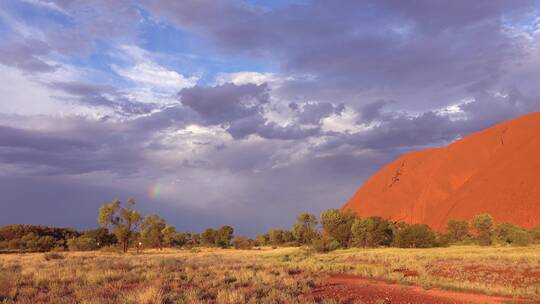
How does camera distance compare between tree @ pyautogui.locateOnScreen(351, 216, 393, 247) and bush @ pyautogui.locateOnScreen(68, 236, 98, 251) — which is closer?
tree @ pyautogui.locateOnScreen(351, 216, 393, 247)

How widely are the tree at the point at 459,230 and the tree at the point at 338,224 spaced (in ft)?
50.7

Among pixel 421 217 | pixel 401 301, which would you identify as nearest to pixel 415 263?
pixel 401 301

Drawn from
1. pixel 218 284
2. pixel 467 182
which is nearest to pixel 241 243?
pixel 467 182

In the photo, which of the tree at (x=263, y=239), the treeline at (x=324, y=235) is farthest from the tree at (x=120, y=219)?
the tree at (x=263, y=239)

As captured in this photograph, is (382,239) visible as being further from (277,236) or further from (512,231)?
(277,236)

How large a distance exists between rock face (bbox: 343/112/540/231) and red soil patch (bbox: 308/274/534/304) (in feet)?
191

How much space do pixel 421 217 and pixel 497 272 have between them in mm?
68840

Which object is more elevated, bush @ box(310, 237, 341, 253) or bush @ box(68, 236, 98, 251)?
bush @ box(68, 236, 98, 251)

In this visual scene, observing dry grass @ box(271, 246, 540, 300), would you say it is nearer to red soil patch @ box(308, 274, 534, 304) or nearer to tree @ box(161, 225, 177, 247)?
red soil patch @ box(308, 274, 534, 304)

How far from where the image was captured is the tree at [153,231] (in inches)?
2576

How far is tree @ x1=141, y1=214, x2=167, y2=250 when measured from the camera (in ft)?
215

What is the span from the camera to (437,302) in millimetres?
13422

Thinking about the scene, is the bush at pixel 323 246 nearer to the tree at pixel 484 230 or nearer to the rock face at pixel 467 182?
the tree at pixel 484 230

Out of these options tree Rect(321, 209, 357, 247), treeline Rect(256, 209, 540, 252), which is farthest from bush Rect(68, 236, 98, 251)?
tree Rect(321, 209, 357, 247)
